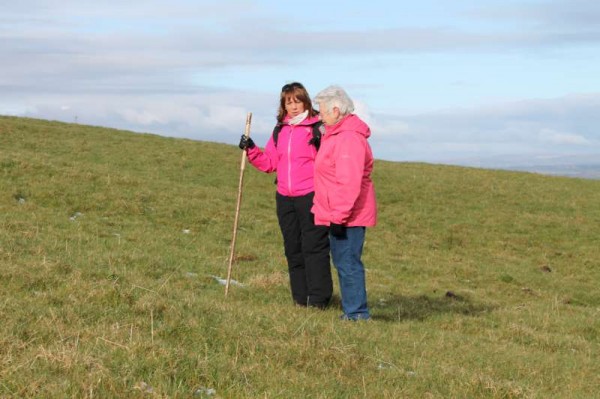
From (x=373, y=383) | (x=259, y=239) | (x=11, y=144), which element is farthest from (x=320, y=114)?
(x=11, y=144)

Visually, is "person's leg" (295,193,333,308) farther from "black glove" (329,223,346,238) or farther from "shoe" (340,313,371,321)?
"shoe" (340,313,371,321)

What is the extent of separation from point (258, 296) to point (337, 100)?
3953 millimetres

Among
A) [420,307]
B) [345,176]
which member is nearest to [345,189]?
[345,176]

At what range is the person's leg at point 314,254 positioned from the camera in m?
10.5

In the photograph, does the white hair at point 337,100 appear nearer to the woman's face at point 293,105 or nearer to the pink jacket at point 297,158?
the woman's face at point 293,105

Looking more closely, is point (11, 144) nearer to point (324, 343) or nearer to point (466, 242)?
point (466, 242)

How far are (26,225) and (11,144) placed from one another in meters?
19.6

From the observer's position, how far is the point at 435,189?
113 ft

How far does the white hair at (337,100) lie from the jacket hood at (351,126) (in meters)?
0.09

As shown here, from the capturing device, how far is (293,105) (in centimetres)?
1035

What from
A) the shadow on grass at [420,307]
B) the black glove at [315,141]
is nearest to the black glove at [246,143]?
the black glove at [315,141]

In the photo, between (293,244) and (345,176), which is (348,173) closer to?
(345,176)

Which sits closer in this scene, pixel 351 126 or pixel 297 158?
pixel 351 126

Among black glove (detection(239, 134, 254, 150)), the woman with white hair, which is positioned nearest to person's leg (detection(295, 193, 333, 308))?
the woman with white hair
